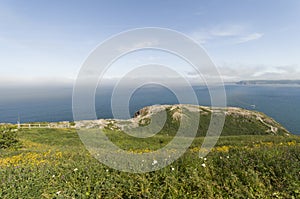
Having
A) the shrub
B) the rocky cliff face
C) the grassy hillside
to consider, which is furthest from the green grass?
the rocky cliff face

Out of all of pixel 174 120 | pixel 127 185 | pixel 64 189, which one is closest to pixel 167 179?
pixel 127 185

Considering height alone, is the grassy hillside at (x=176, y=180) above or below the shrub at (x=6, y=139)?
above

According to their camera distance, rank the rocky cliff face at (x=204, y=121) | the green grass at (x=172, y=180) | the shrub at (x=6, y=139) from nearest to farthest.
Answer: the green grass at (x=172, y=180) → the shrub at (x=6, y=139) → the rocky cliff face at (x=204, y=121)

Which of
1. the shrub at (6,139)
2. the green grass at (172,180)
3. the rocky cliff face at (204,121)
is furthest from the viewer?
the rocky cliff face at (204,121)

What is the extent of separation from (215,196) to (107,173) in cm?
286

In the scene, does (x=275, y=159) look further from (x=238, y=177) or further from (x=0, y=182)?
(x=0, y=182)

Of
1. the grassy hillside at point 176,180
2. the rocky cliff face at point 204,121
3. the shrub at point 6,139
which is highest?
the grassy hillside at point 176,180

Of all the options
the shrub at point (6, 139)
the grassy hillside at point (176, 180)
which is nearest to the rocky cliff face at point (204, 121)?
the shrub at point (6, 139)

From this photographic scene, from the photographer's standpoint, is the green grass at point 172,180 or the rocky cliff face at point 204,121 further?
the rocky cliff face at point 204,121

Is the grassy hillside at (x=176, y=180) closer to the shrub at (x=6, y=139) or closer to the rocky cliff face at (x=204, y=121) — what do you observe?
the shrub at (x=6, y=139)

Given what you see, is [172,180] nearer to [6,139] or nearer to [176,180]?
[176,180]

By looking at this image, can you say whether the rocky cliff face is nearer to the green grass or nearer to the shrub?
the shrub

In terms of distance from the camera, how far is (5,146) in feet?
46.5

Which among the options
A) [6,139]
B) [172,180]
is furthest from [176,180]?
[6,139]
